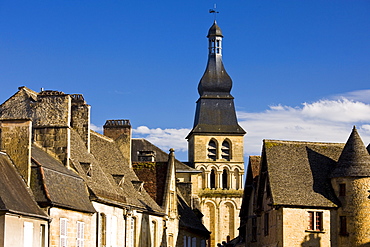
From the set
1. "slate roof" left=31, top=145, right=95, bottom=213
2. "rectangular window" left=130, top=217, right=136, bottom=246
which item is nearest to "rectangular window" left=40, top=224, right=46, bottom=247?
"slate roof" left=31, top=145, right=95, bottom=213

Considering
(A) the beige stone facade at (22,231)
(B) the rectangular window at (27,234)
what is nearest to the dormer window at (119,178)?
(A) the beige stone facade at (22,231)

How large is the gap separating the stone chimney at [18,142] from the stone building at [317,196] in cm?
1873

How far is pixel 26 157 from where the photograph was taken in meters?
33.6

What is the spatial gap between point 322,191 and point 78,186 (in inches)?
720

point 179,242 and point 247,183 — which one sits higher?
point 247,183

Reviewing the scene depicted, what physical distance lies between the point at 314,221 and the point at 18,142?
20687 millimetres

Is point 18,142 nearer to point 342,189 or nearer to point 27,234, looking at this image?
point 27,234

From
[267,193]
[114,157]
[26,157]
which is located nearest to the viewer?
[26,157]

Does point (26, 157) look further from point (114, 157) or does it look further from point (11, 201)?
point (114, 157)

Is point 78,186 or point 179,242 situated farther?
point 179,242

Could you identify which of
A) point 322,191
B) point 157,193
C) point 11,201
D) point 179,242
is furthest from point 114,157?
point 11,201

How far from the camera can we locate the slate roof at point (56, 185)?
33.0m

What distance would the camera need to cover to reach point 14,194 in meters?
31.1

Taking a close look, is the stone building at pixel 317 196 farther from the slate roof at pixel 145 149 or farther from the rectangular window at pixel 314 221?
the slate roof at pixel 145 149
